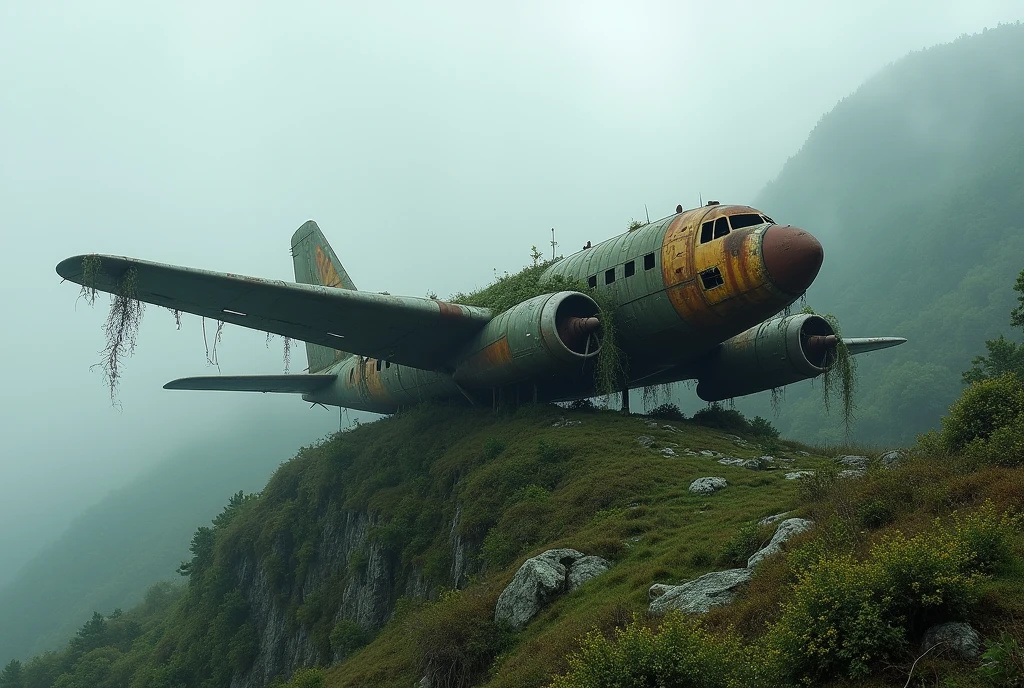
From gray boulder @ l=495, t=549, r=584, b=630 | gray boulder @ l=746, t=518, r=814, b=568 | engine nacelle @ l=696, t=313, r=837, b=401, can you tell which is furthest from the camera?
engine nacelle @ l=696, t=313, r=837, b=401

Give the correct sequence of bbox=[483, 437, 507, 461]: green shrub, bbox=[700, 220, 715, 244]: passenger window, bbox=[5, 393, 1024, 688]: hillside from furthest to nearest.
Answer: bbox=[483, 437, 507, 461]: green shrub < bbox=[700, 220, 715, 244]: passenger window < bbox=[5, 393, 1024, 688]: hillside

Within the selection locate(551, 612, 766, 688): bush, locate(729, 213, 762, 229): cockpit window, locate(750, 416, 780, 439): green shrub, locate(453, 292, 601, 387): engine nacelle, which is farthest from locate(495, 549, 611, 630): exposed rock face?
locate(750, 416, 780, 439): green shrub

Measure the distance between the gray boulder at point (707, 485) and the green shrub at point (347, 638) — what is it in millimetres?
13446

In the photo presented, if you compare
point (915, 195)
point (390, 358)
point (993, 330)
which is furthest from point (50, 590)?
point (915, 195)

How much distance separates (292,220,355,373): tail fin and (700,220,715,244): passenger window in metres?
23.5

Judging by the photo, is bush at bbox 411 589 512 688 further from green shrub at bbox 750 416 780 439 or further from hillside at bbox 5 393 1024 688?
green shrub at bbox 750 416 780 439

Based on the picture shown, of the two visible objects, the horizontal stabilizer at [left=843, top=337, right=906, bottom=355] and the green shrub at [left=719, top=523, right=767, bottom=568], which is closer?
the green shrub at [left=719, top=523, right=767, bottom=568]

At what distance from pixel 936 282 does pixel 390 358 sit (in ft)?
421

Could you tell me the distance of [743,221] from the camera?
1916 centimetres

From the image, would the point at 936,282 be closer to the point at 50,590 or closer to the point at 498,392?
the point at 498,392

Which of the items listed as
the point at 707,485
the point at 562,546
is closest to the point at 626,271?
the point at 707,485

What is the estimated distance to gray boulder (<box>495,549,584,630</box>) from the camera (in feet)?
38.4

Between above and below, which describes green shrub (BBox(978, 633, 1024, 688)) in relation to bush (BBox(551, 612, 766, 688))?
above

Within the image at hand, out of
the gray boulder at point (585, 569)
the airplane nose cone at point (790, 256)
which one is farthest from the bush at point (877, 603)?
the airplane nose cone at point (790, 256)
